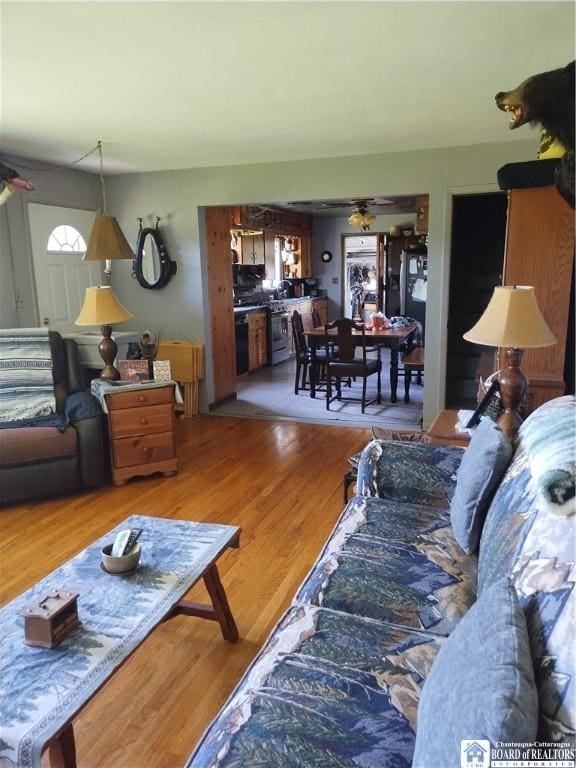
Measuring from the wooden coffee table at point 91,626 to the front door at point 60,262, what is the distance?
3.37 meters

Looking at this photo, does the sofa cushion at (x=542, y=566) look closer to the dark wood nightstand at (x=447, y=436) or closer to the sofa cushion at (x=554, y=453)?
the sofa cushion at (x=554, y=453)

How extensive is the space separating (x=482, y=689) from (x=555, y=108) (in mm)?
1807

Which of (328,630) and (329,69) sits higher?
(329,69)

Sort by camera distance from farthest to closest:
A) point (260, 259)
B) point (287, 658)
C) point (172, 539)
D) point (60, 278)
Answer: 1. point (260, 259)
2. point (60, 278)
3. point (172, 539)
4. point (287, 658)

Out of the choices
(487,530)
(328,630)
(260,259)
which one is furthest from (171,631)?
(260,259)

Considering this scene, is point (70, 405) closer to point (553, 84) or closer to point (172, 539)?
point (172, 539)

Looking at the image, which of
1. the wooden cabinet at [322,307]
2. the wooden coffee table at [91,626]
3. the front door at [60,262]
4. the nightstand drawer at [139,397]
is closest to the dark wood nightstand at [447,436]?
the wooden coffee table at [91,626]

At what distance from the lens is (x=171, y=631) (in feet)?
7.21

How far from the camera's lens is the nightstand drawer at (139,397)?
363 centimetres

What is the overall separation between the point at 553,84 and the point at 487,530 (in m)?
1.48

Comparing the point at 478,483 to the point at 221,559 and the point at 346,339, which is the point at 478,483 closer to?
the point at 221,559

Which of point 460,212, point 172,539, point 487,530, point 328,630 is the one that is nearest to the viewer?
point 328,630

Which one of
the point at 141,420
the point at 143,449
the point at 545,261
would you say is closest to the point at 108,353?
the point at 141,420

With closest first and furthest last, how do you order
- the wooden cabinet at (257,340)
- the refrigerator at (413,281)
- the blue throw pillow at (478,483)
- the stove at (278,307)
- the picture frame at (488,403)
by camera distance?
the blue throw pillow at (478,483)
the picture frame at (488,403)
the wooden cabinet at (257,340)
the stove at (278,307)
the refrigerator at (413,281)
